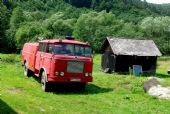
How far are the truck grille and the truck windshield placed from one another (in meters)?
0.69

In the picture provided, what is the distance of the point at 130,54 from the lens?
112 feet

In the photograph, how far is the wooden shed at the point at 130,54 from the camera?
3462cm

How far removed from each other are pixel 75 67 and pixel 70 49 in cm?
113

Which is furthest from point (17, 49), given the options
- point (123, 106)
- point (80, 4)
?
point (80, 4)

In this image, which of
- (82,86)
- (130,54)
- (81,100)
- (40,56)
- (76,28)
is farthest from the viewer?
(76,28)

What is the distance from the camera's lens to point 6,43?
7444cm

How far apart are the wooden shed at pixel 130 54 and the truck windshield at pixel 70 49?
539 inches

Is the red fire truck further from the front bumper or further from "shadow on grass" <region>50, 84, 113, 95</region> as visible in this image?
"shadow on grass" <region>50, 84, 113, 95</region>

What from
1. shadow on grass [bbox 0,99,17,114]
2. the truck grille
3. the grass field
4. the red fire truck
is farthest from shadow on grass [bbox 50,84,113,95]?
shadow on grass [bbox 0,99,17,114]

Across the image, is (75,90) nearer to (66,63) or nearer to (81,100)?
(66,63)

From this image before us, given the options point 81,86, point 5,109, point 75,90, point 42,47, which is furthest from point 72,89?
point 5,109

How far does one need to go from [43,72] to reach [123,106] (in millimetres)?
6395

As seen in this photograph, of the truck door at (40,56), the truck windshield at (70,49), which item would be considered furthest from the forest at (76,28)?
the truck windshield at (70,49)

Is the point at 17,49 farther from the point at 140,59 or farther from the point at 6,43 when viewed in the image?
the point at 140,59
